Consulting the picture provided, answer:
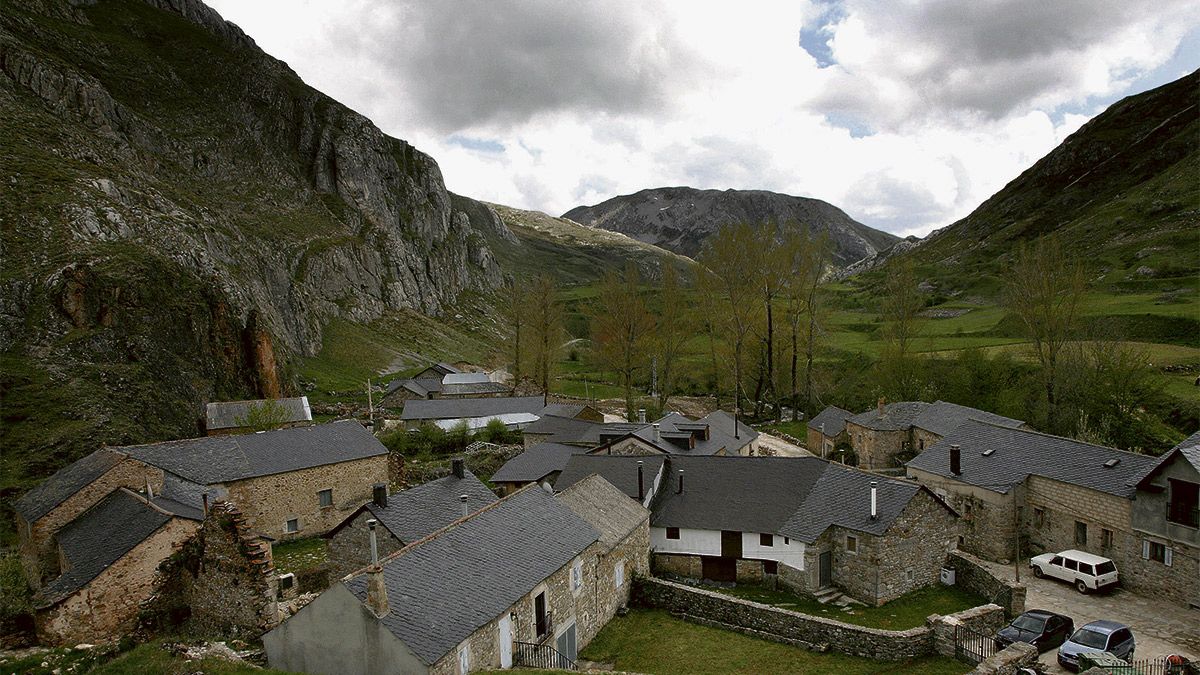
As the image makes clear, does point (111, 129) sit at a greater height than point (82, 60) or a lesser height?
lesser

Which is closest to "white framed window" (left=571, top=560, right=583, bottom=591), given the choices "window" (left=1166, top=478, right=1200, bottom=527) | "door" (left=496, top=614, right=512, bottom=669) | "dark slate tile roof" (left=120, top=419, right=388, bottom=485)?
"door" (left=496, top=614, right=512, bottom=669)

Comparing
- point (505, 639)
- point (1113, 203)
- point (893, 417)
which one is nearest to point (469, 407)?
point (893, 417)

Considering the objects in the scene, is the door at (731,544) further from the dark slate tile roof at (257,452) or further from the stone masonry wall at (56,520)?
the stone masonry wall at (56,520)

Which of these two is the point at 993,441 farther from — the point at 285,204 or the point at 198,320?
the point at 285,204

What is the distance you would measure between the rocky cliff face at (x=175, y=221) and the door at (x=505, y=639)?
33808 mm

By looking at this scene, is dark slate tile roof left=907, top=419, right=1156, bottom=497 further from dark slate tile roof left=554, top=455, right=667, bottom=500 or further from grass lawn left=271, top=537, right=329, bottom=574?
grass lawn left=271, top=537, right=329, bottom=574

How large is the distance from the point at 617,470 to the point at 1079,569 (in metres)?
18.1

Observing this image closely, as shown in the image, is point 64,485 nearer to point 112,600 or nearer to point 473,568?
point 112,600

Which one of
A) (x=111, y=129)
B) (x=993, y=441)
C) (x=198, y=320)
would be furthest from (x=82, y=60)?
(x=993, y=441)

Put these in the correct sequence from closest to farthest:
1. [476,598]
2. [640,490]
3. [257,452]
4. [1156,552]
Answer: [476,598], [1156,552], [640,490], [257,452]

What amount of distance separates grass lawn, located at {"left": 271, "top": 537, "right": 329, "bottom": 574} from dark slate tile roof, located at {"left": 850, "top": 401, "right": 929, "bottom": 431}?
3523 cm

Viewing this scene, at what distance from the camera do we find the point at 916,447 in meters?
43.5

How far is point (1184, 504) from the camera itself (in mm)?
21375

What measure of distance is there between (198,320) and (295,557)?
3295 cm
